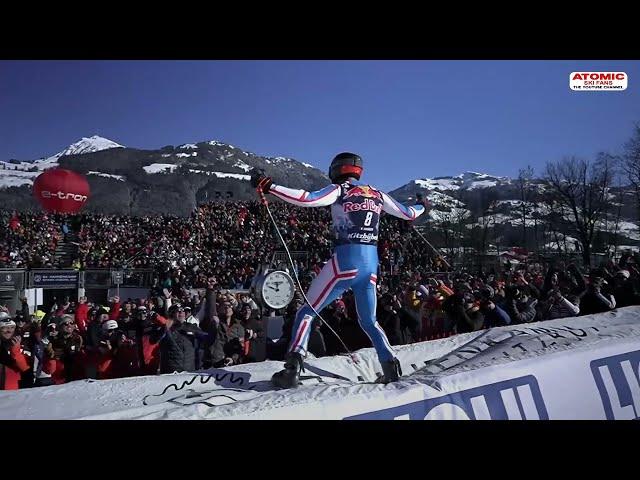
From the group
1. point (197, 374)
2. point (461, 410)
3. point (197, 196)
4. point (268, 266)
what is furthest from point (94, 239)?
point (461, 410)

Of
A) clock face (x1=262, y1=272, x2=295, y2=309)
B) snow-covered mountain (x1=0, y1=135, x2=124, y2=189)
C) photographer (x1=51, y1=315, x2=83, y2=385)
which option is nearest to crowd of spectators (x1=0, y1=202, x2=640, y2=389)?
photographer (x1=51, y1=315, x2=83, y2=385)

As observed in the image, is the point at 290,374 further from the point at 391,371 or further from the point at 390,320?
the point at 390,320

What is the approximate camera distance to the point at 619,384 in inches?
121

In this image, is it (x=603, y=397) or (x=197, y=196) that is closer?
(x=603, y=397)

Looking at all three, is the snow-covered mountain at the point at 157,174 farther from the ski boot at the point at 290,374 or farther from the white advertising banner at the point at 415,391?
the white advertising banner at the point at 415,391

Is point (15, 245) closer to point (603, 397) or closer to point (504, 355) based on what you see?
point (504, 355)

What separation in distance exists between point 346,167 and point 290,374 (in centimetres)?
148

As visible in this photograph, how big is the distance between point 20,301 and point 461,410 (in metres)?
5.13

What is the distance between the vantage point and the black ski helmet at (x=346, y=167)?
10.9 ft

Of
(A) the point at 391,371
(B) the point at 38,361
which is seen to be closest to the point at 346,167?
(A) the point at 391,371

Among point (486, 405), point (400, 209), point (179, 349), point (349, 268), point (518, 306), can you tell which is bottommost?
point (486, 405)

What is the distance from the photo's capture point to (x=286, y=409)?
2.61 m
